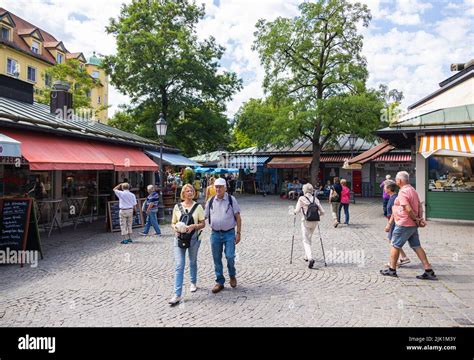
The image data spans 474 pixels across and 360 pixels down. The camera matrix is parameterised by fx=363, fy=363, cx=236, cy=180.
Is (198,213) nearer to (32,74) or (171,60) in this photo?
(171,60)

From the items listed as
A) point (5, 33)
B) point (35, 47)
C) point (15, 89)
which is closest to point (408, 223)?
point (15, 89)

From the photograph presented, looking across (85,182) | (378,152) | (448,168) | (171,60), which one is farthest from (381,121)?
(85,182)

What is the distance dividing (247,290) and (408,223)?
298cm

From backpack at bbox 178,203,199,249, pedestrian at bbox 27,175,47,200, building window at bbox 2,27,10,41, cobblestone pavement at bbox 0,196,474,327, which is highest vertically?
building window at bbox 2,27,10,41

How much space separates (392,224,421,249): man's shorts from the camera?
20.4ft

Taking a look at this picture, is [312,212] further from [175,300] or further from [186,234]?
[175,300]

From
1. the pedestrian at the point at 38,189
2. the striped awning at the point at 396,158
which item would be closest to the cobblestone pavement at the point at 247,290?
the pedestrian at the point at 38,189

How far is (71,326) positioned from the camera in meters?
4.37

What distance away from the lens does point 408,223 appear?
621 cm

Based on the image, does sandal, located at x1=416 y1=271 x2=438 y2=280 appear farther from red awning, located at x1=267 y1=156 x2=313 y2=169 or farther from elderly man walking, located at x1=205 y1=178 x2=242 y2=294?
red awning, located at x1=267 y1=156 x2=313 y2=169

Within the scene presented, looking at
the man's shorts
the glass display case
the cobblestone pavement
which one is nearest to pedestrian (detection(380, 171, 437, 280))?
the man's shorts

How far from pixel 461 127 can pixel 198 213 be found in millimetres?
11321

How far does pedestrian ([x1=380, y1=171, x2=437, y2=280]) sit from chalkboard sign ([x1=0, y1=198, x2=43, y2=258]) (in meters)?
7.27

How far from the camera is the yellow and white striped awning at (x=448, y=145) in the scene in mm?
11727
